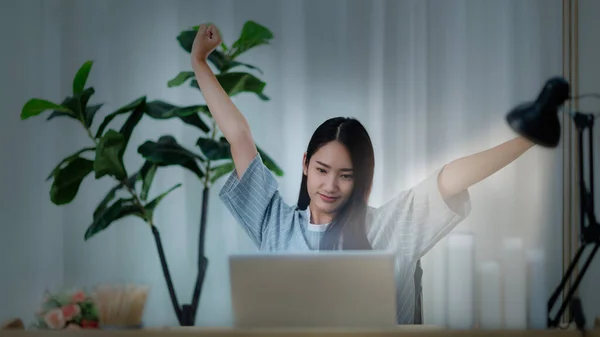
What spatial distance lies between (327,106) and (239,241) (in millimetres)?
688

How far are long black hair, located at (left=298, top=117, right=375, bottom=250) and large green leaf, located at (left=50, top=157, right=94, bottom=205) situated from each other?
2.85 ft

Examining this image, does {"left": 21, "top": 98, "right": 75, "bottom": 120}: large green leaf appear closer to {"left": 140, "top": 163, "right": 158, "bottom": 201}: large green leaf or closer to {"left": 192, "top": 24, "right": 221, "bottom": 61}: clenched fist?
{"left": 140, "top": 163, "right": 158, "bottom": 201}: large green leaf

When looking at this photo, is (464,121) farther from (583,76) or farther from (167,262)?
(167,262)

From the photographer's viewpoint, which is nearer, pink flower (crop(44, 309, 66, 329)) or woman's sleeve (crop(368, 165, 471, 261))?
pink flower (crop(44, 309, 66, 329))

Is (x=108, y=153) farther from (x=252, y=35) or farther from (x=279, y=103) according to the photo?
(x=279, y=103)

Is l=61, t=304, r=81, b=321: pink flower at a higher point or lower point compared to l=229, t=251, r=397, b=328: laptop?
lower

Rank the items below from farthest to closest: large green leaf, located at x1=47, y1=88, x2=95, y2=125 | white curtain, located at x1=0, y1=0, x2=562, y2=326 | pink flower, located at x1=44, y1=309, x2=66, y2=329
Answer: white curtain, located at x1=0, y1=0, x2=562, y2=326, large green leaf, located at x1=47, y1=88, x2=95, y2=125, pink flower, located at x1=44, y1=309, x2=66, y2=329

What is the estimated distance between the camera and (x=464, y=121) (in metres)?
2.96

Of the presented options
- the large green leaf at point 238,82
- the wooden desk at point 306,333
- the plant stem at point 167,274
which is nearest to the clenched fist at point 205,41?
the large green leaf at point 238,82

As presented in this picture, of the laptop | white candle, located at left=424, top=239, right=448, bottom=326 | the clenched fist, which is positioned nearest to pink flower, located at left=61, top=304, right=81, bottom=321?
the clenched fist

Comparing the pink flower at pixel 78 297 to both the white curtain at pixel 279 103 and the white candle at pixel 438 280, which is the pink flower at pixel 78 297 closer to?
the white curtain at pixel 279 103

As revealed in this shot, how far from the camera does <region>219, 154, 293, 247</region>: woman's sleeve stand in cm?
249

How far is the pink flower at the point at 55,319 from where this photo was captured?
6.94ft

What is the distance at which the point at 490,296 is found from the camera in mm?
2861
